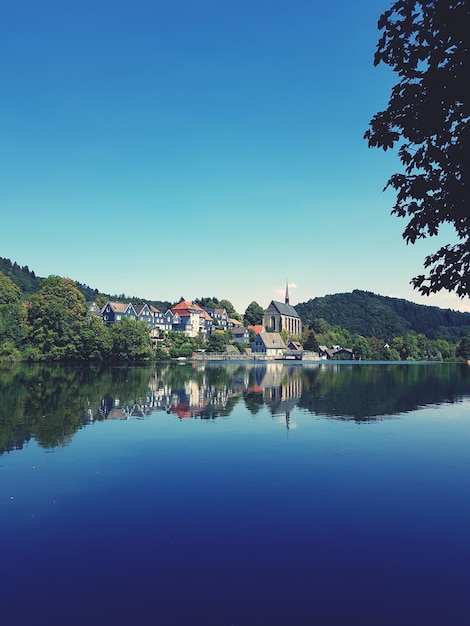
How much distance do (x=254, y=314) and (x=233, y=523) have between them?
16700cm

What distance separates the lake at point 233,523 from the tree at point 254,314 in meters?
153

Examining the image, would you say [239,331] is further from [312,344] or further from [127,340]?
[127,340]

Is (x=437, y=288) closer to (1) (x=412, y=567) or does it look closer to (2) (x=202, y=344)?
(1) (x=412, y=567)

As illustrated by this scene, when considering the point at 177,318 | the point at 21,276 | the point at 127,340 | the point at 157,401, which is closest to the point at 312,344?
the point at 177,318

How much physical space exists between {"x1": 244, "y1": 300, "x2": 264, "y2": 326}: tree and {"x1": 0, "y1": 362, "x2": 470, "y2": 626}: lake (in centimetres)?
15342

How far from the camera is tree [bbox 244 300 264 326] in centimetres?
17825

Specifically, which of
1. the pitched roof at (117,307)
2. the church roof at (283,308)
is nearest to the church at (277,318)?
the church roof at (283,308)

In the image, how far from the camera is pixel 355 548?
1023 centimetres

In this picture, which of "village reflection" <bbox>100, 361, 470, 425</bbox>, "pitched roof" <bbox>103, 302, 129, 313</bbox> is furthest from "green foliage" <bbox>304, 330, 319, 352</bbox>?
"village reflection" <bbox>100, 361, 470, 425</bbox>

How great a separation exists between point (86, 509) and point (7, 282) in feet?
285

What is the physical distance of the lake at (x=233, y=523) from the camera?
Answer: 8.07 metres

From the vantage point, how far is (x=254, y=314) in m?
178

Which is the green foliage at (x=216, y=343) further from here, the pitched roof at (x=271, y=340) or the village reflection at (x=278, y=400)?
the village reflection at (x=278, y=400)

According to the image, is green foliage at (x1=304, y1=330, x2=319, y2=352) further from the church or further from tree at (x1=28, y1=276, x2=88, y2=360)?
tree at (x1=28, y1=276, x2=88, y2=360)
